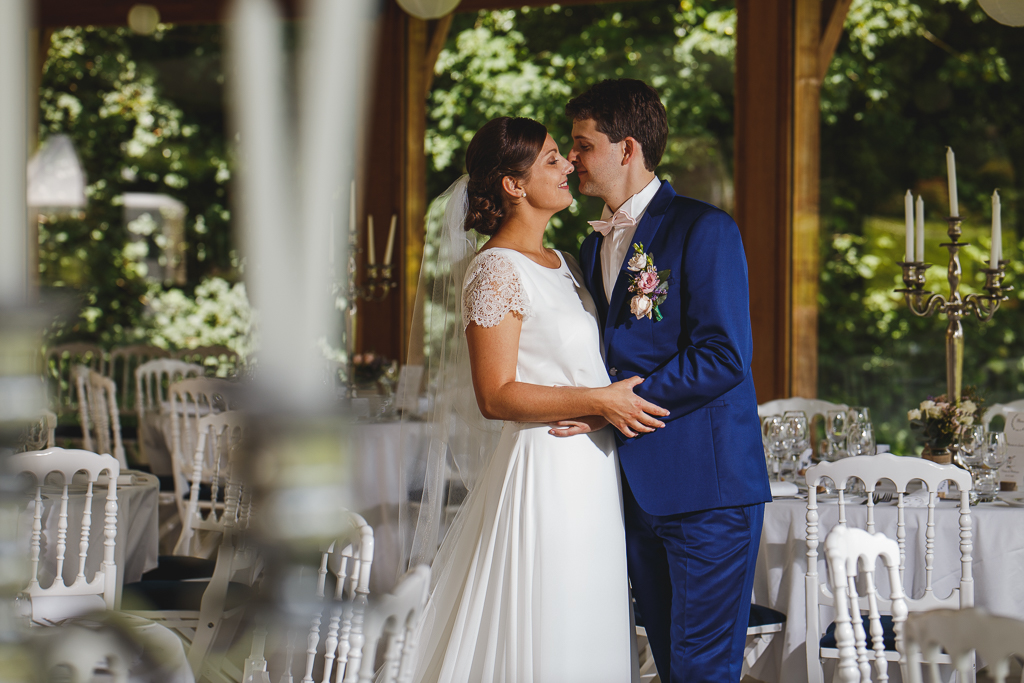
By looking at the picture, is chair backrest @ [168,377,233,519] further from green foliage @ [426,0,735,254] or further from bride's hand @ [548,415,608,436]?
green foliage @ [426,0,735,254]

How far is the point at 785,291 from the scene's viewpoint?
553cm

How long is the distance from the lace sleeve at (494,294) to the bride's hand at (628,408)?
28cm

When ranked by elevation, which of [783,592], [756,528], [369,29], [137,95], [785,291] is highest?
[137,95]

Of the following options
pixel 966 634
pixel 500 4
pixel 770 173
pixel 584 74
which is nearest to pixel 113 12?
pixel 500 4

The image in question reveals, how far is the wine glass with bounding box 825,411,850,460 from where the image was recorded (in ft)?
10.4

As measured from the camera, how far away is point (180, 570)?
10.5 ft

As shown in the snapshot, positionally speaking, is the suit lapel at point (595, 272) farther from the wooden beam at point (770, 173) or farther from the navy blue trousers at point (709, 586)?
the wooden beam at point (770, 173)

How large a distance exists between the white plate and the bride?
1340mm

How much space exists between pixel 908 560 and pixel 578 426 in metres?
1.20

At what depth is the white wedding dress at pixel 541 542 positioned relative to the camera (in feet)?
6.77

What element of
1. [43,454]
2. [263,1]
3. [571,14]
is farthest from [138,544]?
[571,14]

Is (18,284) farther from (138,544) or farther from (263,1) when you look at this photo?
(138,544)

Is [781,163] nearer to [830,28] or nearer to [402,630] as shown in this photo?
[830,28]

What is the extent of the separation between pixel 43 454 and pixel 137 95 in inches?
222
